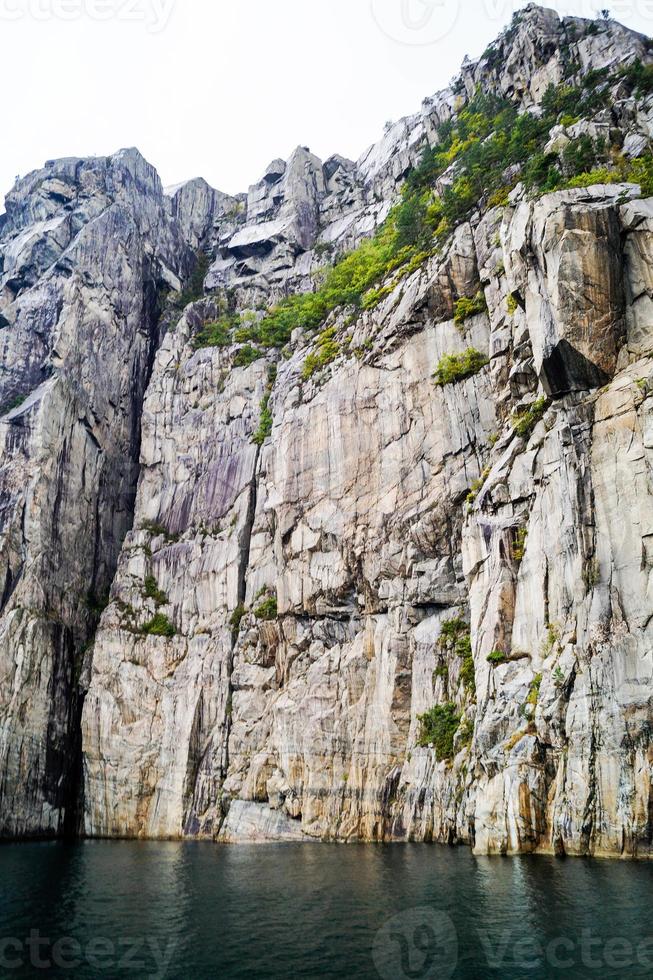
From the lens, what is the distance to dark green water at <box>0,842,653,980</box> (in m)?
16.2

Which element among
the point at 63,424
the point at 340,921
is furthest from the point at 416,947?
the point at 63,424

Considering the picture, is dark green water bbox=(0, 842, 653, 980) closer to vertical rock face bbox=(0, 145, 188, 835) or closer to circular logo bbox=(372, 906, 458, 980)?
circular logo bbox=(372, 906, 458, 980)

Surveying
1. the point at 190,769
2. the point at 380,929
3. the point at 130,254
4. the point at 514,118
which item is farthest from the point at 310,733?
the point at 130,254

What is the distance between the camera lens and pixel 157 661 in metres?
60.5

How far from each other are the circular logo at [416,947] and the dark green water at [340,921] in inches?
1.9

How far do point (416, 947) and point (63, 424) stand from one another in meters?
60.2

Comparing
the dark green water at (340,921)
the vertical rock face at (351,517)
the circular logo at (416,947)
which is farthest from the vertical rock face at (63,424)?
the circular logo at (416,947)

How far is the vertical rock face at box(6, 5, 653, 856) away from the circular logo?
12316 millimetres

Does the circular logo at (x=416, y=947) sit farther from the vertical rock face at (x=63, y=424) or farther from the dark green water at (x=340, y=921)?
the vertical rock face at (x=63, y=424)

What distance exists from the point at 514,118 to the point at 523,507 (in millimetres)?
39598

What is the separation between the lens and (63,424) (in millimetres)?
68625

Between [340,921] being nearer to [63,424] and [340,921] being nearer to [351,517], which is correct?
[351,517]

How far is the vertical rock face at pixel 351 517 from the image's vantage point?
33719mm

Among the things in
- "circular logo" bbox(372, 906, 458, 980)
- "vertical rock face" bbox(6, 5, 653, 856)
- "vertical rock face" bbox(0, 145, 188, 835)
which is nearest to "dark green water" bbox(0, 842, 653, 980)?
"circular logo" bbox(372, 906, 458, 980)
